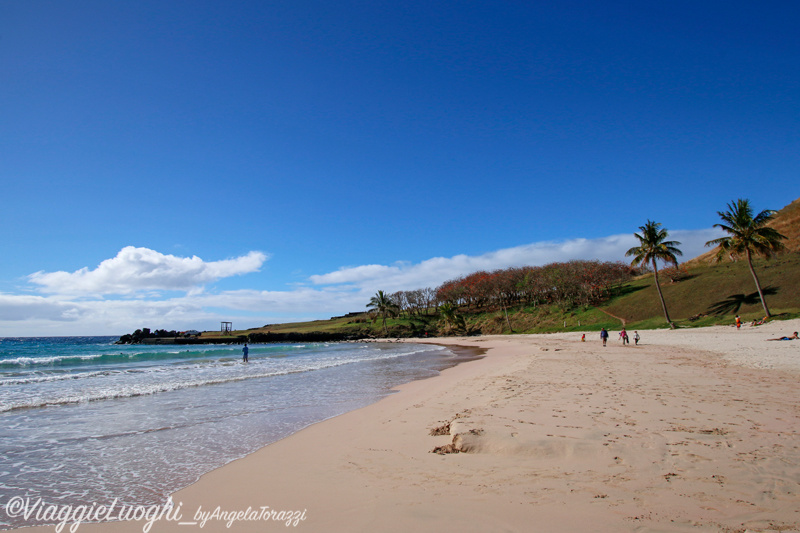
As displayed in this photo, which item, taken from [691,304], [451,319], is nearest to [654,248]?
[691,304]

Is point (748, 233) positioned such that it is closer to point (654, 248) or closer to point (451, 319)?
point (654, 248)

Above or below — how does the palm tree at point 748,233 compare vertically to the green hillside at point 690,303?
above

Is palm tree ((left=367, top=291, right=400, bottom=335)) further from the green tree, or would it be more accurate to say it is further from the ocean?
the ocean

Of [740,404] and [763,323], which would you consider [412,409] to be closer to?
[740,404]

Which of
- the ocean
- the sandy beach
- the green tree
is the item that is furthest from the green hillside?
the ocean

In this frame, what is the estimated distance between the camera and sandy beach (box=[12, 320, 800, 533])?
422 cm

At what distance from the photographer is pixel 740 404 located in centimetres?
848

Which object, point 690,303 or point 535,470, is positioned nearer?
point 535,470

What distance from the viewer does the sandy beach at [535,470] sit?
4.22 metres

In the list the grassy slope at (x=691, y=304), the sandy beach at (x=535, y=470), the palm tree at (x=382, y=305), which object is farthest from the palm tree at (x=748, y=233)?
the palm tree at (x=382, y=305)

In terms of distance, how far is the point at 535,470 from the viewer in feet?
18.1

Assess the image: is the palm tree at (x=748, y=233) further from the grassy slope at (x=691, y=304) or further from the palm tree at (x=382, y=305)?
the palm tree at (x=382, y=305)

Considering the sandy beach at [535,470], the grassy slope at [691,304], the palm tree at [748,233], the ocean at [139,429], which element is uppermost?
the palm tree at [748,233]

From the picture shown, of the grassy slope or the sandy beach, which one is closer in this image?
the sandy beach
